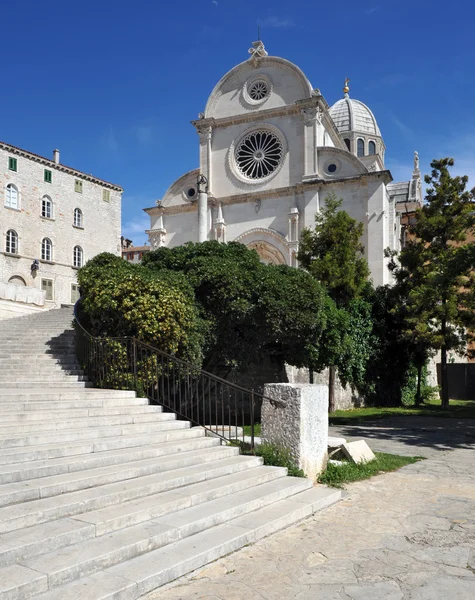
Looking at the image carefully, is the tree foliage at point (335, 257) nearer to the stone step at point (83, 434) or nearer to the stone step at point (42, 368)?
the stone step at point (42, 368)

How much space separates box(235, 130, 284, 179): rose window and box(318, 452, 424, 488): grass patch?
1102 inches

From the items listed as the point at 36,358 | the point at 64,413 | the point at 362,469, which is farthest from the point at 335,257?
the point at 64,413

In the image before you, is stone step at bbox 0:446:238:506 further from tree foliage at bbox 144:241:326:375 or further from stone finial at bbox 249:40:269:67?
stone finial at bbox 249:40:269:67

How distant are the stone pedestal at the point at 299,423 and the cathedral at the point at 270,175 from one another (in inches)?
987

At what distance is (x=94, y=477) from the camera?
5496 millimetres

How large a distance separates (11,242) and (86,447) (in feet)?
108

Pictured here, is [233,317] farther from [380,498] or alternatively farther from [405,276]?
[405,276]

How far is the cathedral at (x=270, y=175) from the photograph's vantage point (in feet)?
108

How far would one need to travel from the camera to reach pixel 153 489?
5645 mm

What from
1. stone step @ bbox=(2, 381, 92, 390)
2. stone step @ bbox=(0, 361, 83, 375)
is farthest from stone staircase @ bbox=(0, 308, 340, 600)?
stone step @ bbox=(0, 361, 83, 375)

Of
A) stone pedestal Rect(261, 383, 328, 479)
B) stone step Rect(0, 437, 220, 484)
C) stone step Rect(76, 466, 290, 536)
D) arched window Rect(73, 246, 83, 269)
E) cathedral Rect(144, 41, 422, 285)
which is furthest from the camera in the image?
arched window Rect(73, 246, 83, 269)

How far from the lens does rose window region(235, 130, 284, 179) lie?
35.4 m

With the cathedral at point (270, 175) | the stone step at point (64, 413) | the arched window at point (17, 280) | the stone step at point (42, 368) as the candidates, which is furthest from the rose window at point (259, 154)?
the stone step at point (64, 413)

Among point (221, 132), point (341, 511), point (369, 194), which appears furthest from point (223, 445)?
point (221, 132)
